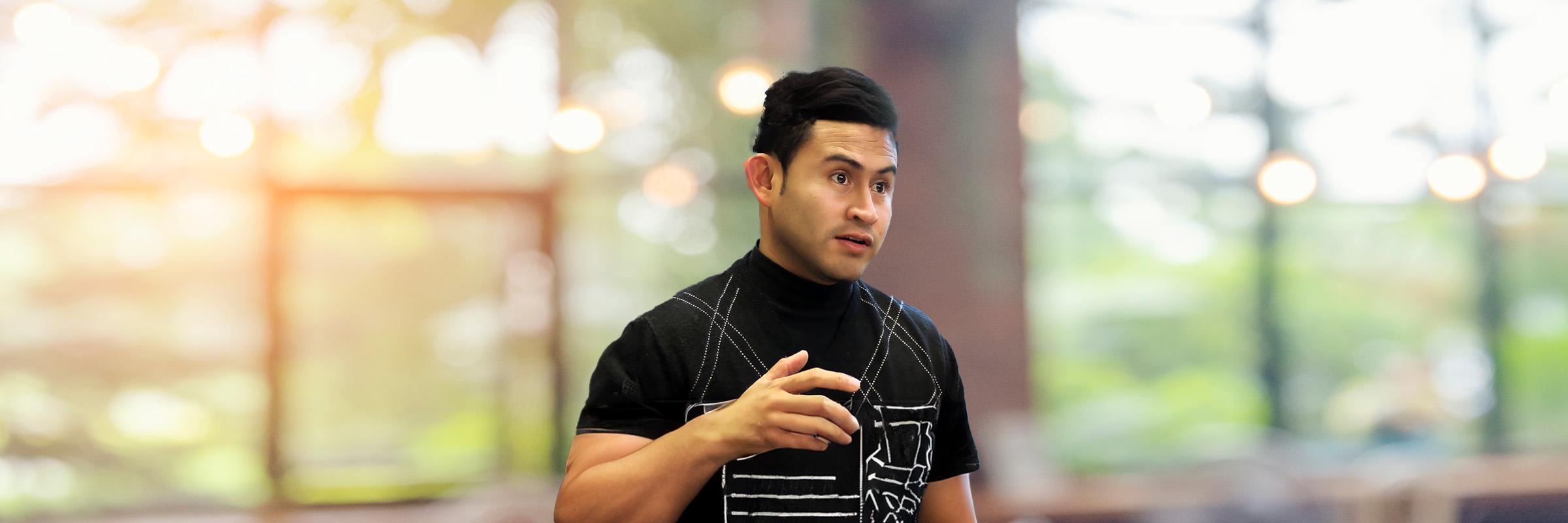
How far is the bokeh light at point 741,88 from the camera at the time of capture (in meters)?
4.26

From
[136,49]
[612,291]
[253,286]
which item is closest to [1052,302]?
[612,291]

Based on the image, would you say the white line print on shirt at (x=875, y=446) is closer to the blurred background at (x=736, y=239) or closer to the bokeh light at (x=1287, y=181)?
the blurred background at (x=736, y=239)

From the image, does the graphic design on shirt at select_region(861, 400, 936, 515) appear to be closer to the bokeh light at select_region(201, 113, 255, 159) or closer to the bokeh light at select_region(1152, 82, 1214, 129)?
the bokeh light at select_region(201, 113, 255, 159)

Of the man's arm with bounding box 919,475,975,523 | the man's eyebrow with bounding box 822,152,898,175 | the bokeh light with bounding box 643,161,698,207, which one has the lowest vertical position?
the man's arm with bounding box 919,475,975,523

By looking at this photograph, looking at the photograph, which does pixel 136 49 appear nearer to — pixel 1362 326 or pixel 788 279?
pixel 788 279

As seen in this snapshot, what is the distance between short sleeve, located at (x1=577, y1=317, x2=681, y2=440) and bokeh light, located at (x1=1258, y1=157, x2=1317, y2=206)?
13.9 feet

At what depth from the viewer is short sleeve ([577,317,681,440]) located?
3.97 ft

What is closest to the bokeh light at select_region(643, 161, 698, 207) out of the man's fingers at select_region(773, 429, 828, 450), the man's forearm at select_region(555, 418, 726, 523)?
the man's forearm at select_region(555, 418, 726, 523)

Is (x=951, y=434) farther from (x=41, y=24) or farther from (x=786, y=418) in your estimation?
(x=41, y=24)

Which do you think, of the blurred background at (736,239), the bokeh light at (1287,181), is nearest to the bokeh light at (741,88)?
the blurred background at (736,239)

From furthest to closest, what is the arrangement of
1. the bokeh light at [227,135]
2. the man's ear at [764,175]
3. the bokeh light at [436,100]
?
the bokeh light at [436,100], the bokeh light at [227,135], the man's ear at [764,175]

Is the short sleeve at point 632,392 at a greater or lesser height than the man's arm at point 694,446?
greater

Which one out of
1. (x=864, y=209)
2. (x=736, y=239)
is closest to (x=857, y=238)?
(x=864, y=209)

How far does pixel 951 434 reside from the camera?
1404 millimetres
